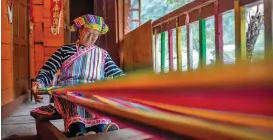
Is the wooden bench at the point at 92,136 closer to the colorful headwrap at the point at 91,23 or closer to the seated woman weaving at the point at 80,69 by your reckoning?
the seated woman weaving at the point at 80,69

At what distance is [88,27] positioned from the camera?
164 cm

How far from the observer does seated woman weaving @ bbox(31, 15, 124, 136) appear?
1.60m

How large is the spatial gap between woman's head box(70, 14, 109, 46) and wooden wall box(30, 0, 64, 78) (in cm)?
422

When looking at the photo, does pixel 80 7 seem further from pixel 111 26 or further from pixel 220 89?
pixel 220 89

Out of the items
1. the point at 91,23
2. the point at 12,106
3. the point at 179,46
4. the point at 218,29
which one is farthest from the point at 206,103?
the point at 12,106

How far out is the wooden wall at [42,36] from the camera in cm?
583

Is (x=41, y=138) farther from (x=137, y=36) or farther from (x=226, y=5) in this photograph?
(x=137, y=36)

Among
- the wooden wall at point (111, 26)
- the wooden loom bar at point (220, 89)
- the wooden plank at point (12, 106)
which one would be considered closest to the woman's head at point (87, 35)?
the wooden loom bar at point (220, 89)

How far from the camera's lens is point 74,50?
66.6 inches

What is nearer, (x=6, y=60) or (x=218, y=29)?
(x=218, y=29)

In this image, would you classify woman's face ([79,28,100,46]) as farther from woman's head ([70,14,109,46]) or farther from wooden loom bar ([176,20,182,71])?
wooden loom bar ([176,20,182,71])

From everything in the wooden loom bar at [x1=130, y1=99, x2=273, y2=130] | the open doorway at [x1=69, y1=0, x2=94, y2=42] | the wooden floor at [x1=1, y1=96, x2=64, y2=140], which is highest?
the open doorway at [x1=69, y1=0, x2=94, y2=42]

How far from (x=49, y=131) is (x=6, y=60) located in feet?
5.63

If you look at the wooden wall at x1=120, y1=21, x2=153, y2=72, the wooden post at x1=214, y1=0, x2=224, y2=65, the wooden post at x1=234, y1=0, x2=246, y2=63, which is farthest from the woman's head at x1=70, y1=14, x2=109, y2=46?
the wooden wall at x1=120, y1=21, x2=153, y2=72
